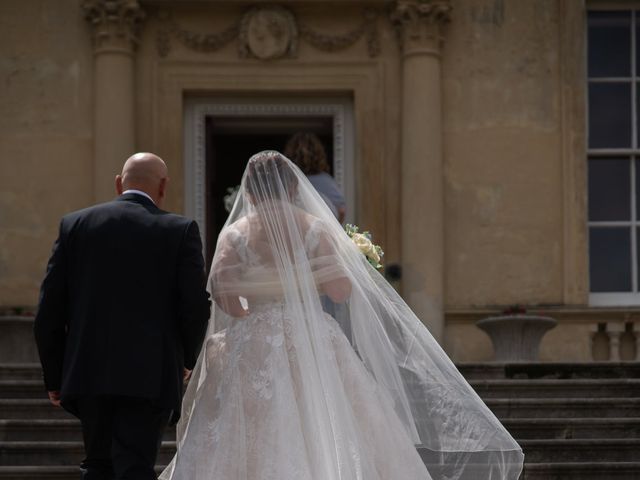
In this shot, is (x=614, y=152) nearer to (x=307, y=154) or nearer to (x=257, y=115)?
(x=257, y=115)

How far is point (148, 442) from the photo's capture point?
591 cm

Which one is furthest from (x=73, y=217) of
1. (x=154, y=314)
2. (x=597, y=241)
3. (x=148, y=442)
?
(x=597, y=241)

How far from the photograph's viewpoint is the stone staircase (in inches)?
308

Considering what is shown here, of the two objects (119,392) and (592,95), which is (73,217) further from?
(592,95)

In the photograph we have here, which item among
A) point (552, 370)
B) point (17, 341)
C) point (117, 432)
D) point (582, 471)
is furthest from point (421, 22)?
point (117, 432)

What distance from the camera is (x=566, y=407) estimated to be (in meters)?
8.94

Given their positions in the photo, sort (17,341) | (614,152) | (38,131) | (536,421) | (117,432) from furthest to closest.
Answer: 1. (614,152)
2. (38,131)
3. (17,341)
4. (536,421)
5. (117,432)

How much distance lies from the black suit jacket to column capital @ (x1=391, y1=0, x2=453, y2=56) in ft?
21.4

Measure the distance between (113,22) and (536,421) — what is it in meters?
5.52

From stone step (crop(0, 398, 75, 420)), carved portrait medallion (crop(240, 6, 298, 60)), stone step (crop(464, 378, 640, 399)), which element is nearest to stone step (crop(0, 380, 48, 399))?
stone step (crop(0, 398, 75, 420))

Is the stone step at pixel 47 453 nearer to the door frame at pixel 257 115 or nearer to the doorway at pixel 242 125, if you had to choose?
the doorway at pixel 242 125

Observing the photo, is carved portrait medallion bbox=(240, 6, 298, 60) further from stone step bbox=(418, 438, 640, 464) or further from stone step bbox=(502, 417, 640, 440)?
stone step bbox=(418, 438, 640, 464)

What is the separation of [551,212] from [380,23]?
2064mm

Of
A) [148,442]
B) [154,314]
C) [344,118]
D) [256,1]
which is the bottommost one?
[148,442]
